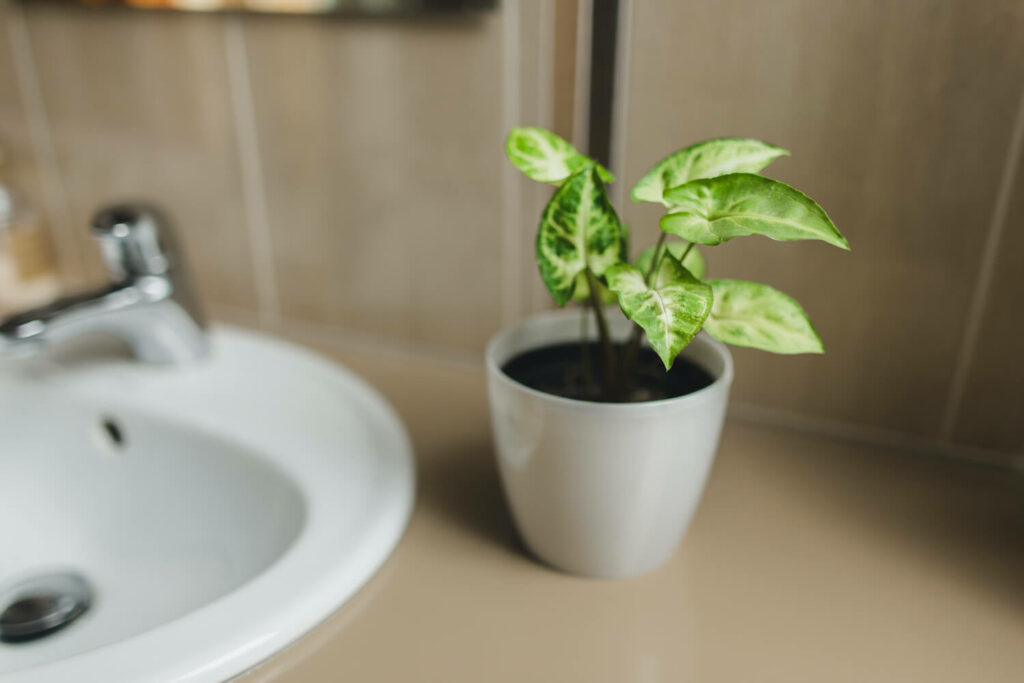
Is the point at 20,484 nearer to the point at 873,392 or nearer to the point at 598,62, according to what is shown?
the point at 598,62

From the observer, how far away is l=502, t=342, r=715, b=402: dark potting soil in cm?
49

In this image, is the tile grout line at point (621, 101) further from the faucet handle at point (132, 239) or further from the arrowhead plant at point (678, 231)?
the faucet handle at point (132, 239)

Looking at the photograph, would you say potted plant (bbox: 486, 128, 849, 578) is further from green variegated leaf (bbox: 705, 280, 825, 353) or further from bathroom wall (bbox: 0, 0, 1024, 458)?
bathroom wall (bbox: 0, 0, 1024, 458)

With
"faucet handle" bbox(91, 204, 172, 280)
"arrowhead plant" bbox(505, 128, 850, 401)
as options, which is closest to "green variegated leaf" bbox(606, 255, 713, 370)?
"arrowhead plant" bbox(505, 128, 850, 401)

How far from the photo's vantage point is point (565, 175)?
43 cm

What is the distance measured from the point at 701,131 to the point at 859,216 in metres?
0.12

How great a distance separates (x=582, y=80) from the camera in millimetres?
583

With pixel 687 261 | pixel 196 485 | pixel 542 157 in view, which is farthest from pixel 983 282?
pixel 196 485

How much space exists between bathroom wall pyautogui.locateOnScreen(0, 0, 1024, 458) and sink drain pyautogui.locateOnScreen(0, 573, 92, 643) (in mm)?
289

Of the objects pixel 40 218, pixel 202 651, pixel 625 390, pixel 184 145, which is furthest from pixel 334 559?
pixel 40 218

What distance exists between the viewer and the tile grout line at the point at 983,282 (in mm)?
504

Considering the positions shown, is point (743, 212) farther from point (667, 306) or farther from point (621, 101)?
point (621, 101)

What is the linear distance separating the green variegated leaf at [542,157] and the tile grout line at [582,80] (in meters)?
0.17

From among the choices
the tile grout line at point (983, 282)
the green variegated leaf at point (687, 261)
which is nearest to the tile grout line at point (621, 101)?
the green variegated leaf at point (687, 261)
